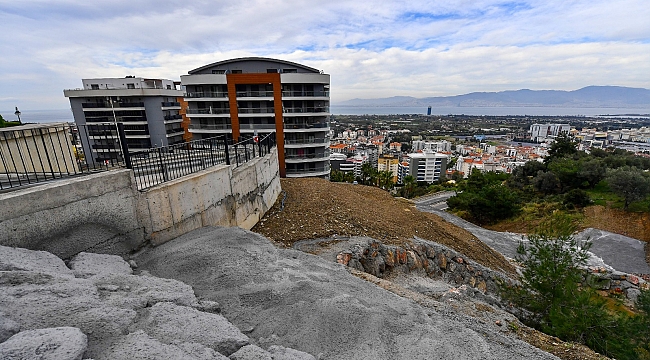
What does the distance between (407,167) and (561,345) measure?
269 ft

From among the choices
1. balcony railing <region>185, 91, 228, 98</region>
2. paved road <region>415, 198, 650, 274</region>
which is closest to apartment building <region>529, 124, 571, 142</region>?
paved road <region>415, 198, 650, 274</region>

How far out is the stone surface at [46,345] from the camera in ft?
7.96

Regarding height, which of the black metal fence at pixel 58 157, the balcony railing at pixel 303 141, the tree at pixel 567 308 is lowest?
the tree at pixel 567 308

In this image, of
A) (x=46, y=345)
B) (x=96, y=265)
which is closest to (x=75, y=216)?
(x=96, y=265)

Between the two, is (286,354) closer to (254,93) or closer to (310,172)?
(310,172)

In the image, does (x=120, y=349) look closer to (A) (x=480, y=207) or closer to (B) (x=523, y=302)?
(B) (x=523, y=302)

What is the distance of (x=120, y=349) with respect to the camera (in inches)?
114

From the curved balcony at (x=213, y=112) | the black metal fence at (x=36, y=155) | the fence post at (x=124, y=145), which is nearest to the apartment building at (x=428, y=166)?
the curved balcony at (x=213, y=112)

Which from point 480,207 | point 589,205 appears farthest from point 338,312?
point 589,205

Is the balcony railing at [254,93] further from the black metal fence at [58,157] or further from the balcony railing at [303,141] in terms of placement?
the black metal fence at [58,157]

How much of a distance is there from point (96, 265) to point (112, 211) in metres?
1.20

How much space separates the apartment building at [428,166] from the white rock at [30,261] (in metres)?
84.4

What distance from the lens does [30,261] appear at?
161 inches

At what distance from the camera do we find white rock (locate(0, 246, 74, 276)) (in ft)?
12.2
